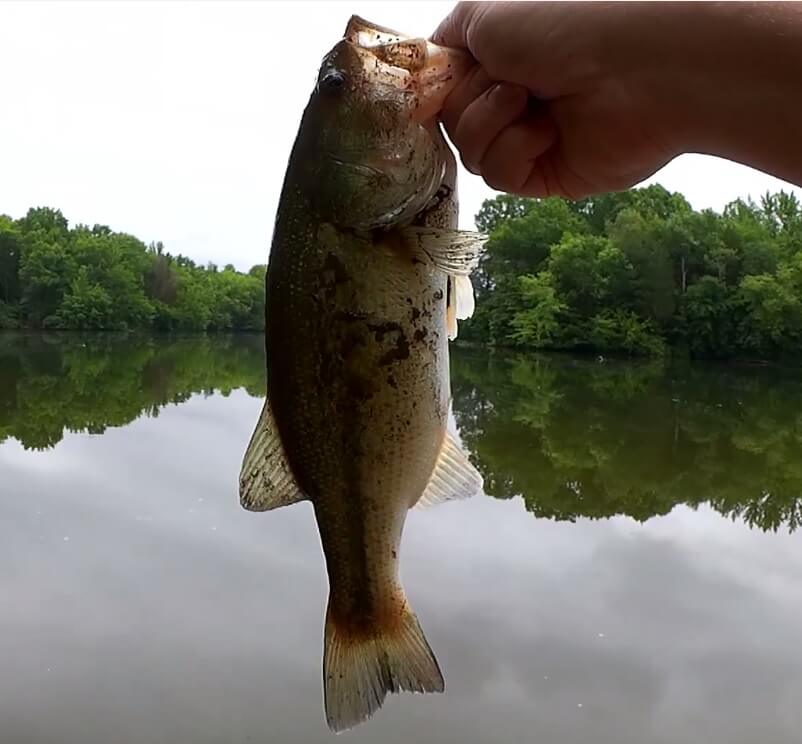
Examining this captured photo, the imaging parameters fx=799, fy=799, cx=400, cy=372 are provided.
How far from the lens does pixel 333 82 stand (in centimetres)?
159

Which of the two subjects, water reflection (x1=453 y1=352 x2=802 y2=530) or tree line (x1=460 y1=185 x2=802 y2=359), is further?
tree line (x1=460 y1=185 x2=802 y2=359)

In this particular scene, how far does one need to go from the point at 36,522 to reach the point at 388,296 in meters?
11.2

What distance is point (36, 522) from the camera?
1126cm

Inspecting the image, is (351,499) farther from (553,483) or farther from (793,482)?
(793,482)

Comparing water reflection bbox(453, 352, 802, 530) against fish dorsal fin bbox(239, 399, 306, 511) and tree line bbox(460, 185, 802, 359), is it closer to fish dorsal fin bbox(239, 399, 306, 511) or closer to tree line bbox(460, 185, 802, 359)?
tree line bbox(460, 185, 802, 359)

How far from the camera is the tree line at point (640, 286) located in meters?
35.6

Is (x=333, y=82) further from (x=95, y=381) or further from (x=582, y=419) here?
(x=95, y=381)

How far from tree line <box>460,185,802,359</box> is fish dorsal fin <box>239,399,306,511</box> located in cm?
3215

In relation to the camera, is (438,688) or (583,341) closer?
(438,688)

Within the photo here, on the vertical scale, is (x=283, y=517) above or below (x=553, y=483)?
below

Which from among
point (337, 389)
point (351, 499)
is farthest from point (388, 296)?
point (351, 499)

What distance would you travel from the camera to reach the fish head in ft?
5.16

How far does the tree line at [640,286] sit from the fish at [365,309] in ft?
106

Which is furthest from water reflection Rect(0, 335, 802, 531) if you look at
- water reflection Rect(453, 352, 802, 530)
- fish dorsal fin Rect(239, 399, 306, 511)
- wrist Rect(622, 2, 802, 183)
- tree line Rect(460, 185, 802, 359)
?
wrist Rect(622, 2, 802, 183)
